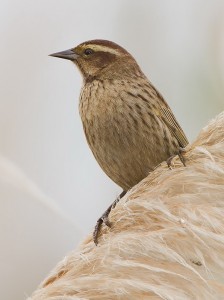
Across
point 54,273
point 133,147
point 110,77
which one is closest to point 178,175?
point 54,273

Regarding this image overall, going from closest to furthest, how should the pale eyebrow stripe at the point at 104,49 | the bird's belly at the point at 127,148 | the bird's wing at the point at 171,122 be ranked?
the bird's belly at the point at 127,148 → the bird's wing at the point at 171,122 → the pale eyebrow stripe at the point at 104,49

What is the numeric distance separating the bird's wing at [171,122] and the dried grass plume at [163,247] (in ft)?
4.37

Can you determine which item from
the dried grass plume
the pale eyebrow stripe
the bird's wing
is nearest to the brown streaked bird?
the bird's wing

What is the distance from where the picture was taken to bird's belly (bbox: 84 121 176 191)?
3570mm

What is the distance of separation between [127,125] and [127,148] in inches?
4.7

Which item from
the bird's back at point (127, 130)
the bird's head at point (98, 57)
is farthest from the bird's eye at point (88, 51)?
the bird's back at point (127, 130)

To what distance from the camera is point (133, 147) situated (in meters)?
3.58

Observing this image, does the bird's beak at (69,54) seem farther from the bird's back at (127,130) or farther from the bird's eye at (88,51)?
the bird's back at (127,130)

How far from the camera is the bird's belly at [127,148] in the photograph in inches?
141

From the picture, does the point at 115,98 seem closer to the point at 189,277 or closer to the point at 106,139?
the point at 106,139

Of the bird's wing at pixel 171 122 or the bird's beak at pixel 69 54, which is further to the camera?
the bird's beak at pixel 69 54

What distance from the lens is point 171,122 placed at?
3.81 metres

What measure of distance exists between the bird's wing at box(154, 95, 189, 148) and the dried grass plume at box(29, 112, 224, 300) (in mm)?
1333

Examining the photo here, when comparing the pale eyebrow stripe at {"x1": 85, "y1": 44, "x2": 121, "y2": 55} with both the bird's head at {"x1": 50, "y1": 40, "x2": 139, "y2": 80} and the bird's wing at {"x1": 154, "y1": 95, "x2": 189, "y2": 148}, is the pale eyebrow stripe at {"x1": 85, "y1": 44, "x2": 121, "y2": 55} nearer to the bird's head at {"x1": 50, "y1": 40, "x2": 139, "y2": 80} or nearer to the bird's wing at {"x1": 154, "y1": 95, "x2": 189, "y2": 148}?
the bird's head at {"x1": 50, "y1": 40, "x2": 139, "y2": 80}
